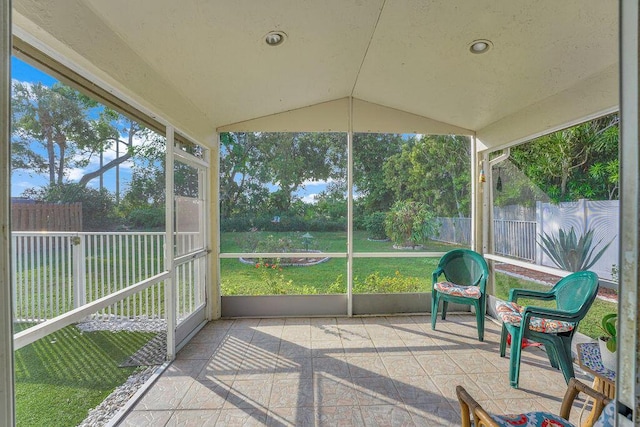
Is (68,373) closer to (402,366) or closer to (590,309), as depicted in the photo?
(402,366)

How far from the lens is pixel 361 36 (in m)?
2.35

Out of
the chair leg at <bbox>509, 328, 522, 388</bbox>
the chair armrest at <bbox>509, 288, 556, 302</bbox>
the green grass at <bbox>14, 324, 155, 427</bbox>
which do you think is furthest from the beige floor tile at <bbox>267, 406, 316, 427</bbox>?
the chair armrest at <bbox>509, 288, 556, 302</bbox>

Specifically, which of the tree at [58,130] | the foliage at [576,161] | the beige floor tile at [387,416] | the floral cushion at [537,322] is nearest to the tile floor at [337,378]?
the beige floor tile at [387,416]

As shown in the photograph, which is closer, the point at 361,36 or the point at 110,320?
the point at 361,36

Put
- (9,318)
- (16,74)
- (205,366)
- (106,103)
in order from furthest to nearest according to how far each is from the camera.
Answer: (205,366)
(106,103)
(16,74)
(9,318)

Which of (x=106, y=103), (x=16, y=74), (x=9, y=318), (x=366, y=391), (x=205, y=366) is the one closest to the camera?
(x=9, y=318)

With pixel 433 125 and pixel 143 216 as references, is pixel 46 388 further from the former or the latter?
pixel 433 125

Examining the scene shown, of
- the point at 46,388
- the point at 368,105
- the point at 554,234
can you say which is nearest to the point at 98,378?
the point at 46,388

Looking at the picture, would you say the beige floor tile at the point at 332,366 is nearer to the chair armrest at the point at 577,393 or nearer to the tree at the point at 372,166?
the chair armrest at the point at 577,393

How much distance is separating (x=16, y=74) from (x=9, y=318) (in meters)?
1.43

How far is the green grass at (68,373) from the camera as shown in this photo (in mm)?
1940

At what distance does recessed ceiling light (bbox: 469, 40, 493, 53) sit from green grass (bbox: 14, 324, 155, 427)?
3446 millimetres

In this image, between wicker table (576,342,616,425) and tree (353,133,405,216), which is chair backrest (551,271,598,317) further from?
tree (353,133,405,216)

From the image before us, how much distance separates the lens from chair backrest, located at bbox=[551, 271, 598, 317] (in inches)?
87.8
